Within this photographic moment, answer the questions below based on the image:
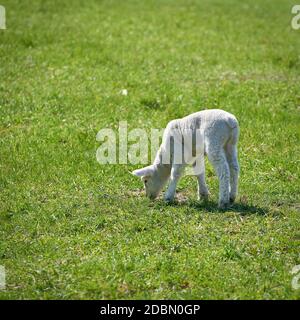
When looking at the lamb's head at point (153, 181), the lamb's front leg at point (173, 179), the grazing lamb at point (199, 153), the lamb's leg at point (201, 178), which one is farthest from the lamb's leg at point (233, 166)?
the lamb's head at point (153, 181)

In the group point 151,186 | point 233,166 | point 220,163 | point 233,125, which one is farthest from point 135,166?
point 233,125

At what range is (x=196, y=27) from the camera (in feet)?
72.9

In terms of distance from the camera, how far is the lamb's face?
35.3ft

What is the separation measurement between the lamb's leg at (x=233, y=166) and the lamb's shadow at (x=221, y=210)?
19 centimetres

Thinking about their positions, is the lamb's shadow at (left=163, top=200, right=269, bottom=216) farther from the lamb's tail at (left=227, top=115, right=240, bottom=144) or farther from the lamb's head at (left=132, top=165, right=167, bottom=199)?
the lamb's tail at (left=227, top=115, right=240, bottom=144)

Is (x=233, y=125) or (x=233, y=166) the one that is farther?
(x=233, y=166)

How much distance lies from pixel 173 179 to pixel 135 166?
1.80m

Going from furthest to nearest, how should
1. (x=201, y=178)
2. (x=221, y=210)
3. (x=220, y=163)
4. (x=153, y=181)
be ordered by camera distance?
(x=153, y=181) < (x=201, y=178) < (x=221, y=210) < (x=220, y=163)

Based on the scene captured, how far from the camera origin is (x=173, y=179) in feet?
34.5

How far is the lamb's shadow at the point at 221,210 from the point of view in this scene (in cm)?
1012

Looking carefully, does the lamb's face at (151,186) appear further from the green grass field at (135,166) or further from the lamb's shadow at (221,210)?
the lamb's shadow at (221,210)

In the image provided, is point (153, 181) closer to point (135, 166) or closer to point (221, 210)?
point (221, 210)
